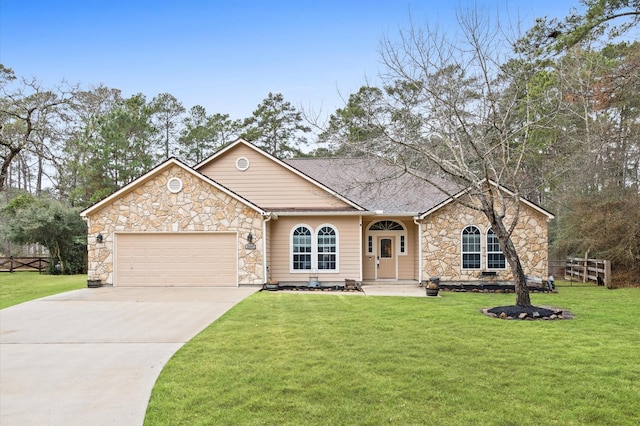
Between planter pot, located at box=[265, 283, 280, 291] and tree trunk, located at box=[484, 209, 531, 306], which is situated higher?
tree trunk, located at box=[484, 209, 531, 306]

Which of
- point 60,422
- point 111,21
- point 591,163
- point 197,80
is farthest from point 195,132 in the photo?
point 60,422

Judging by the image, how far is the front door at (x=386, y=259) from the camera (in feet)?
56.4

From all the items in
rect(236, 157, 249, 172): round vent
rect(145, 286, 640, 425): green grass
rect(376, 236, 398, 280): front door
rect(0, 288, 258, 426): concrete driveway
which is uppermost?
rect(236, 157, 249, 172): round vent

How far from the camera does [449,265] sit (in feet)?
51.4

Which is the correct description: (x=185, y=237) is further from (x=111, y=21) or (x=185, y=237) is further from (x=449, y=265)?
(x=449, y=265)

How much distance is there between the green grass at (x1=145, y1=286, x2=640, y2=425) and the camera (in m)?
4.33

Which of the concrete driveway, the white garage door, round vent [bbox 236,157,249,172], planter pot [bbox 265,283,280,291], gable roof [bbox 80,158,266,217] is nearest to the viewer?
the concrete driveway

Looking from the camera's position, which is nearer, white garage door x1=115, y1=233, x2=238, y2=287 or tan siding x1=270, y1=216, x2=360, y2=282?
white garage door x1=115, y1=233, x2=238, y2=287

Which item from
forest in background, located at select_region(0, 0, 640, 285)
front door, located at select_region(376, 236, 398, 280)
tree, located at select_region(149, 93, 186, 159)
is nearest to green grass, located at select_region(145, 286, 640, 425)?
forest in background, located at select_region(0, 0, 640, 285)

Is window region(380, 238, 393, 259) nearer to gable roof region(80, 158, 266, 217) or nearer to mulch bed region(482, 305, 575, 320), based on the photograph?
gable roof region(80, 158, 266, 217)

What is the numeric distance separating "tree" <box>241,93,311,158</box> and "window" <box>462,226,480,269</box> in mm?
20207

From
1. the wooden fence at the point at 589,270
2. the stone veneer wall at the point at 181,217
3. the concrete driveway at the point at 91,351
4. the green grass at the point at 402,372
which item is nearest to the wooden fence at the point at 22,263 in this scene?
the stone veneer wall at the point at 181,217

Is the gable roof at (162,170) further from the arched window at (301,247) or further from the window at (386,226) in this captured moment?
the window at (386,226)

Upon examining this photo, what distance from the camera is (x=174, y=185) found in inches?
586
